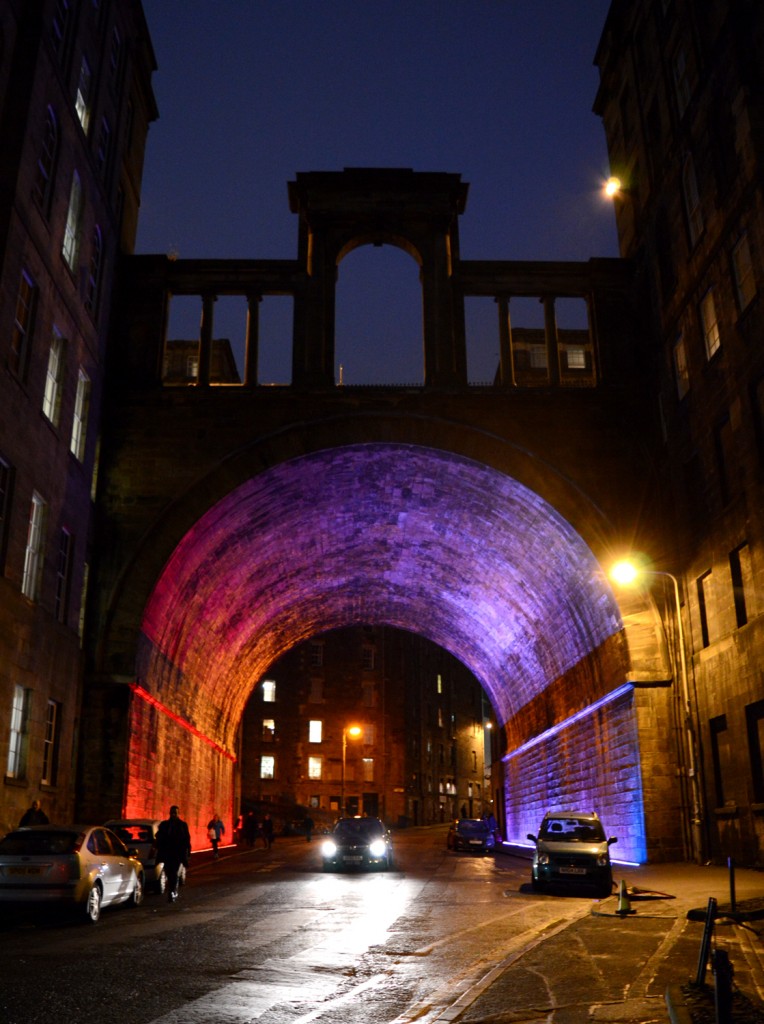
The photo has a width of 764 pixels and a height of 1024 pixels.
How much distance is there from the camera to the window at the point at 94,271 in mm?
27688

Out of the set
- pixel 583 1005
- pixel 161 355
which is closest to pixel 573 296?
pixel 161 355

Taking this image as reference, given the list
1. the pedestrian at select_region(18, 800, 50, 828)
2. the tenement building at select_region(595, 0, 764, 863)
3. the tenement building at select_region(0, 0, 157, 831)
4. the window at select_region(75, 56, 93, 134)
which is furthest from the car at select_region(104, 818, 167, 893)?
the window at select_region(75, 56, 93, 134)

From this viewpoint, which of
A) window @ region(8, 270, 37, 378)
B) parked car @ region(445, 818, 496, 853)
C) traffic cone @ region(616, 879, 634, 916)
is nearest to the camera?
traffic cone @ region(616, 879, 634, 916)

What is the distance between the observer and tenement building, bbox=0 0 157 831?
21172mm

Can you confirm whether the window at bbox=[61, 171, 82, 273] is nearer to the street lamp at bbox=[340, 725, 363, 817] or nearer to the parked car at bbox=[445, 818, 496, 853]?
the parked car at bbox=[445, 818, 496, 853]

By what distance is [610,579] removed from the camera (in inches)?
1067

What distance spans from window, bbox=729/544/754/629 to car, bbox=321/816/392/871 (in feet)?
38.5

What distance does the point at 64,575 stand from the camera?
83.8 feet

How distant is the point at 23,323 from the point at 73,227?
16.6ft

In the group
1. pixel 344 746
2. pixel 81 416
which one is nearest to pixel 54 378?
pixel 81 416

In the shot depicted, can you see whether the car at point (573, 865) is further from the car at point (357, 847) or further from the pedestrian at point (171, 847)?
the car at point (357, 847)

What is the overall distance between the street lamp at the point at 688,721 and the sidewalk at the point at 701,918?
0.83 meters

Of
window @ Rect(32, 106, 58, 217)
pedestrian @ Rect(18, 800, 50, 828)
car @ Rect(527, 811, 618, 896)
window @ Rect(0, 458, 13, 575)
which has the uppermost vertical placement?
window @ Rect(32, 106, 58, 217)

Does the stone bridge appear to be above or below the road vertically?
above
